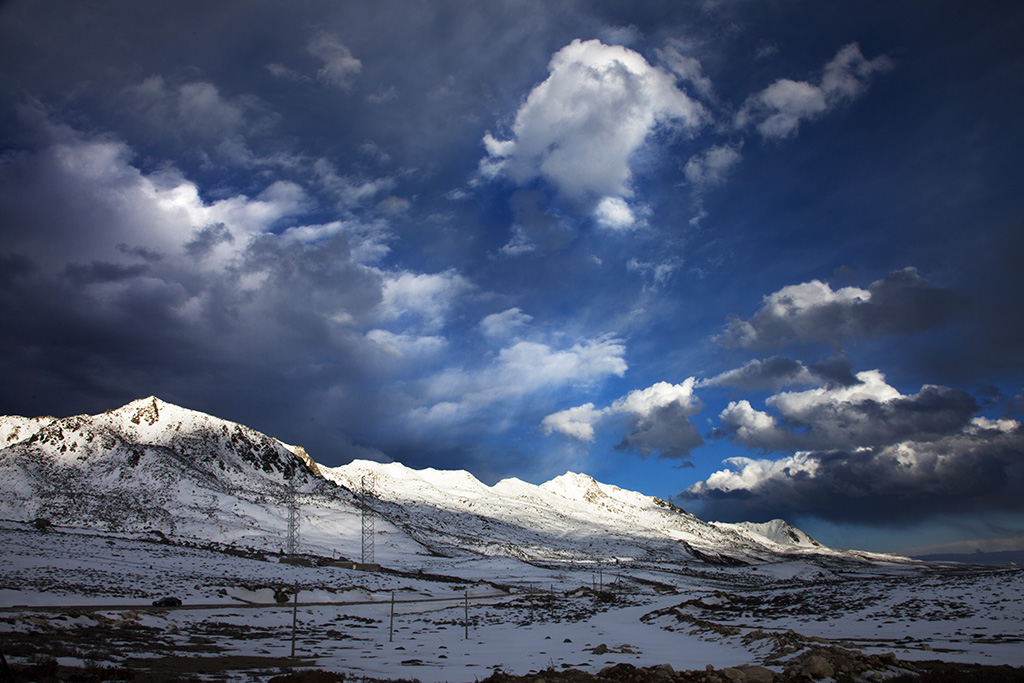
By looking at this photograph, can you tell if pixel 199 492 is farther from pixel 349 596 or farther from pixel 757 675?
pixel 757 675

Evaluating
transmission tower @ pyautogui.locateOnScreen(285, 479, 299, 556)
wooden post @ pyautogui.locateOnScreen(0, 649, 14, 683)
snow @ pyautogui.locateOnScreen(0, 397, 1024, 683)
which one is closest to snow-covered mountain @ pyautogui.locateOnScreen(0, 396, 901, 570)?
snow @ pyautogui.locateOnScreen(0, 397, 1024, 683)

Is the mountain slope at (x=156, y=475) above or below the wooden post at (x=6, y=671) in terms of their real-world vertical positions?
above

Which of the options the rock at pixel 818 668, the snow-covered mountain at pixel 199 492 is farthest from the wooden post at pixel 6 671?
the snow-covered mountain at pixel 199 492

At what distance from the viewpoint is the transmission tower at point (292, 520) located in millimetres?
105625

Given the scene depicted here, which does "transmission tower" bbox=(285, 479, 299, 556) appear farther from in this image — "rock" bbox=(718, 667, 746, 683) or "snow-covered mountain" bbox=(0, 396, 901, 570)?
"rock" bbox=(718, 667, 746, 683)

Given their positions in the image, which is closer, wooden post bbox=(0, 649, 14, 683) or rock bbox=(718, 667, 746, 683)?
wooden post bbox=(0, 649, 14, 683)

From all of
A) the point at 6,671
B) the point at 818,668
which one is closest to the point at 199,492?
the point at 6,671

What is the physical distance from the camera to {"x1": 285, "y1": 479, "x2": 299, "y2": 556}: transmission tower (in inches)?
4158

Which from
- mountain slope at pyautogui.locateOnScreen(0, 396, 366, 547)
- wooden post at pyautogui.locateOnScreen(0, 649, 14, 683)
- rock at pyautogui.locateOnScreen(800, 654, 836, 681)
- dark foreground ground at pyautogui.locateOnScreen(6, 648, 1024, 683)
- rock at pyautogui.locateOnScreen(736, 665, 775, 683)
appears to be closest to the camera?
wooden post at pyautogui.locateOnScreen(0, 649, 14, 683)

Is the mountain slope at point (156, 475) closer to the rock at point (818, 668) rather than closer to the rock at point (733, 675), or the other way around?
the rock at point (733, 675)

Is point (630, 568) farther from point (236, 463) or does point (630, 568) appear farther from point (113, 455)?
point (113, 455)

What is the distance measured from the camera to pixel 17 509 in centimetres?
10406

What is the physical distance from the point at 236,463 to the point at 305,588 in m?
126

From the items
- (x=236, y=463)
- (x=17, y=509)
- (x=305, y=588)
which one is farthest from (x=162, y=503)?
(x=305, y=588)
